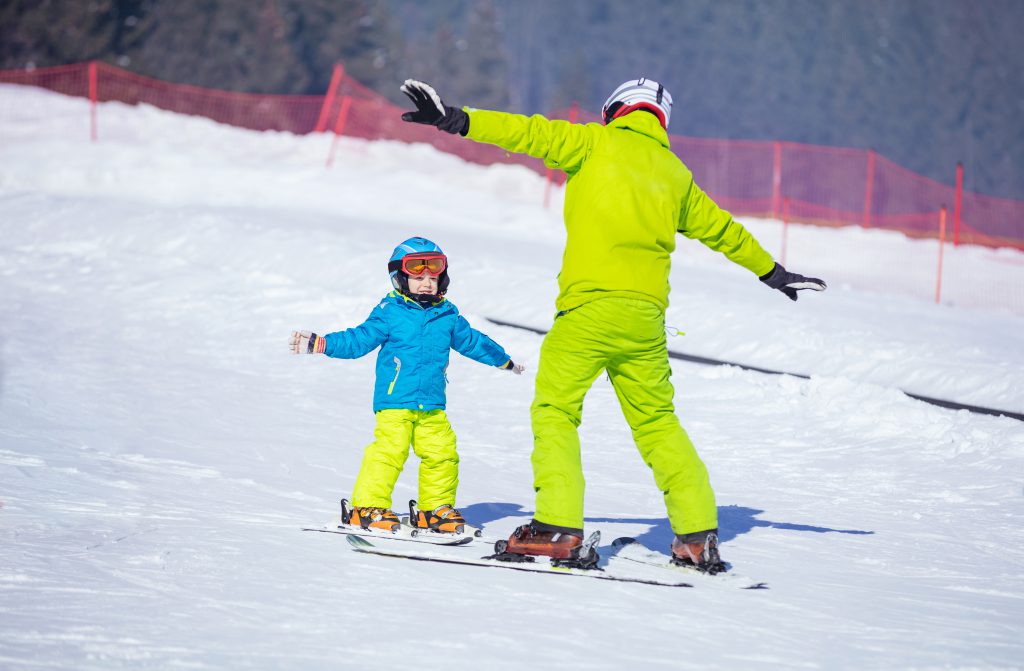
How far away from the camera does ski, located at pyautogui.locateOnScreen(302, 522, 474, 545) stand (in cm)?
563

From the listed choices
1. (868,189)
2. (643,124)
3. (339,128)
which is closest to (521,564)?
(643,124)

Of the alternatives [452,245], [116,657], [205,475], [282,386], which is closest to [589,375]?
[116,657]

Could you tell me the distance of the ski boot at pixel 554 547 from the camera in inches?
204

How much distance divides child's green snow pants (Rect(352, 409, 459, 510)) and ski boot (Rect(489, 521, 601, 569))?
28.8 inches

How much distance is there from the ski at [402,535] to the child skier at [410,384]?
0.05 m

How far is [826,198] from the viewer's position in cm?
4084

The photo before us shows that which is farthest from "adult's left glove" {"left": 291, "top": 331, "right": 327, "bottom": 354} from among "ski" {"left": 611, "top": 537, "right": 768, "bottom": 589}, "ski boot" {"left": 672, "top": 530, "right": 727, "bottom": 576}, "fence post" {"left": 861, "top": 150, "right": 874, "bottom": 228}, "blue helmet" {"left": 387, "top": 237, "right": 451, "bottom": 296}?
"fence post" {"left": 861, "top": 150, "right": 874, "bottom": 228}

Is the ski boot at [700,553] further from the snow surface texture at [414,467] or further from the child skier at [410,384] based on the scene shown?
the child skier at [410,384]

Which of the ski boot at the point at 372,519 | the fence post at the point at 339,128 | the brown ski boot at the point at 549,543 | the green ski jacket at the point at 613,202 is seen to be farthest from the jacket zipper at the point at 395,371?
the fence post at the point at 339,128

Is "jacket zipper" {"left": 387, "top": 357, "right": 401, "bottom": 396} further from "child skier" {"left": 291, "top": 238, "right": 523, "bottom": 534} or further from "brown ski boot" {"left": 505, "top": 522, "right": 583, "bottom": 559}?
"brown ski boot" {"left": 505, "top": 522, "right": 583, "bottom": 559}

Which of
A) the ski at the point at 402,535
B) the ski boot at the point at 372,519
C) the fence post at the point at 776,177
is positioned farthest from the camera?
the fence post at the point at 776,177

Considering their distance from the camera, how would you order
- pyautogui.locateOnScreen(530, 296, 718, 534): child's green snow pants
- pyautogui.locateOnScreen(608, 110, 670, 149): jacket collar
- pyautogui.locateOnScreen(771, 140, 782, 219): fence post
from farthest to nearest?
pyautogui.locateOnScreen(771, 140, 782, 219): fence post < pyautogui.locateOnScreen(608, 110, 670, 149): jacket collar < pyautogui.locateOnScreen(530, 296, 718, 534): child's green snow pants

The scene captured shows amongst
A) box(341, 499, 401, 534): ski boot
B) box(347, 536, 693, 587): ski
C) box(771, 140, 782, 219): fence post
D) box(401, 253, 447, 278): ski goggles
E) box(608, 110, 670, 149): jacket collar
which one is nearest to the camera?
box(347, 536, 693, 587): ski

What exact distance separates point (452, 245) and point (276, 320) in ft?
17.5
